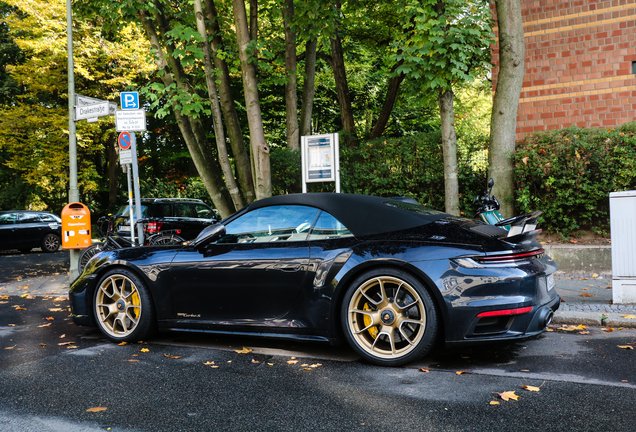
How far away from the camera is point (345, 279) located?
407 cm

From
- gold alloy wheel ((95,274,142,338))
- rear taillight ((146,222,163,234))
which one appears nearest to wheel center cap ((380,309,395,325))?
gold alloy wheel ((95,274,142,338))

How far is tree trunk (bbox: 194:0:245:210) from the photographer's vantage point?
9531 millimetres

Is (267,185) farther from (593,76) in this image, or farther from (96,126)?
(96,126)

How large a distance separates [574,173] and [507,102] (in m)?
1.77

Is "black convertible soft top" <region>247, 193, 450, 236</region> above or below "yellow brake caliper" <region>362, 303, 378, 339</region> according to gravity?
above

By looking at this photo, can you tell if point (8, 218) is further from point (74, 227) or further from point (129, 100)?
point (129, 100)

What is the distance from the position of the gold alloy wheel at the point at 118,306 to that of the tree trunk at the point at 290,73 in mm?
6699

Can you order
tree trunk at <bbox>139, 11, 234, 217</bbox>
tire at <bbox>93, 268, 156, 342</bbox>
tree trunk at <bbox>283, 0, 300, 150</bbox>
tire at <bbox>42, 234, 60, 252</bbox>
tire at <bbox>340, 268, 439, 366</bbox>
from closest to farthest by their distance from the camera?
1. tire at <bbox>340, 268, 439, 366</bbox>
2. tire at <bbox>93, 268, 156, 342</bbox>
3. tree trunk at <bbox>139, 11, 234, 217</bbox>
4. tree trunk at <bbox>283, 0, 300, 150</bbox>
5. tire at <bbox>42, 234, 60, 252</bbox>

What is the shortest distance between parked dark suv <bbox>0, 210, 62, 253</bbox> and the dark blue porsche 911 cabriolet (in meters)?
13.9

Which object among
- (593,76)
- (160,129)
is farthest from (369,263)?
(160,129)

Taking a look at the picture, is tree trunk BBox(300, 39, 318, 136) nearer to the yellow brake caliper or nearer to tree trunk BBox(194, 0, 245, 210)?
tree trunk BBox(194, 0, 245, 210)

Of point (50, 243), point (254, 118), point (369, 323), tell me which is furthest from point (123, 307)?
point (50, 243)

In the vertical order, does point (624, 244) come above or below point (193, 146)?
below

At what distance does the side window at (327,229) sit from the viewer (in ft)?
14.0
